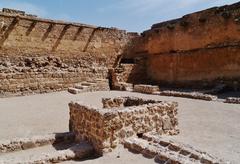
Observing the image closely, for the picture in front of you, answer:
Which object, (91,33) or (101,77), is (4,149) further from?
(91,33)

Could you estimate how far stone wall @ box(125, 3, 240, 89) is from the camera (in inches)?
571

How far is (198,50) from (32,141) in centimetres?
1295

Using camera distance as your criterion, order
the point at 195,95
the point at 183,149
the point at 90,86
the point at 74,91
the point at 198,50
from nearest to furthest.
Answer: the point at 183,149 < the point at 195,95 < the point at 74,91 < the point at 90,86 < the point at 198,50

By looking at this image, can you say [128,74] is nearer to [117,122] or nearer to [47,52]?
[47,52]

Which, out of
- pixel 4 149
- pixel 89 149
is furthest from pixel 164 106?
pixel 4 149

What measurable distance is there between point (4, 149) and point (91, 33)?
1478cm

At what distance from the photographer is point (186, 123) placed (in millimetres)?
7406

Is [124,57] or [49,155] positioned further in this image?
[124,57]

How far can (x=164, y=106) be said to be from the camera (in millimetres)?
6293

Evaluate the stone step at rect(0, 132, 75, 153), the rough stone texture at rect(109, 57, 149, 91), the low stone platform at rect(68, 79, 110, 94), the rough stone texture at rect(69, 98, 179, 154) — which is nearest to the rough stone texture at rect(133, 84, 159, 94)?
the rough stone texture at rect(109, 57, 149, 91)

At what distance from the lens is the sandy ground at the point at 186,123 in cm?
523

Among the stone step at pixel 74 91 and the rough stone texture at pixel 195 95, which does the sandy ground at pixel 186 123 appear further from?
the stone step at pixel 74 91

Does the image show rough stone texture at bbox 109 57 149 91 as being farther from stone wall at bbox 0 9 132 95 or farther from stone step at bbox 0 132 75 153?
stone step at bbox 0 132 75 153

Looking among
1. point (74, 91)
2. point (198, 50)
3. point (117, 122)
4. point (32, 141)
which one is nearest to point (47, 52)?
point (74, 91)
